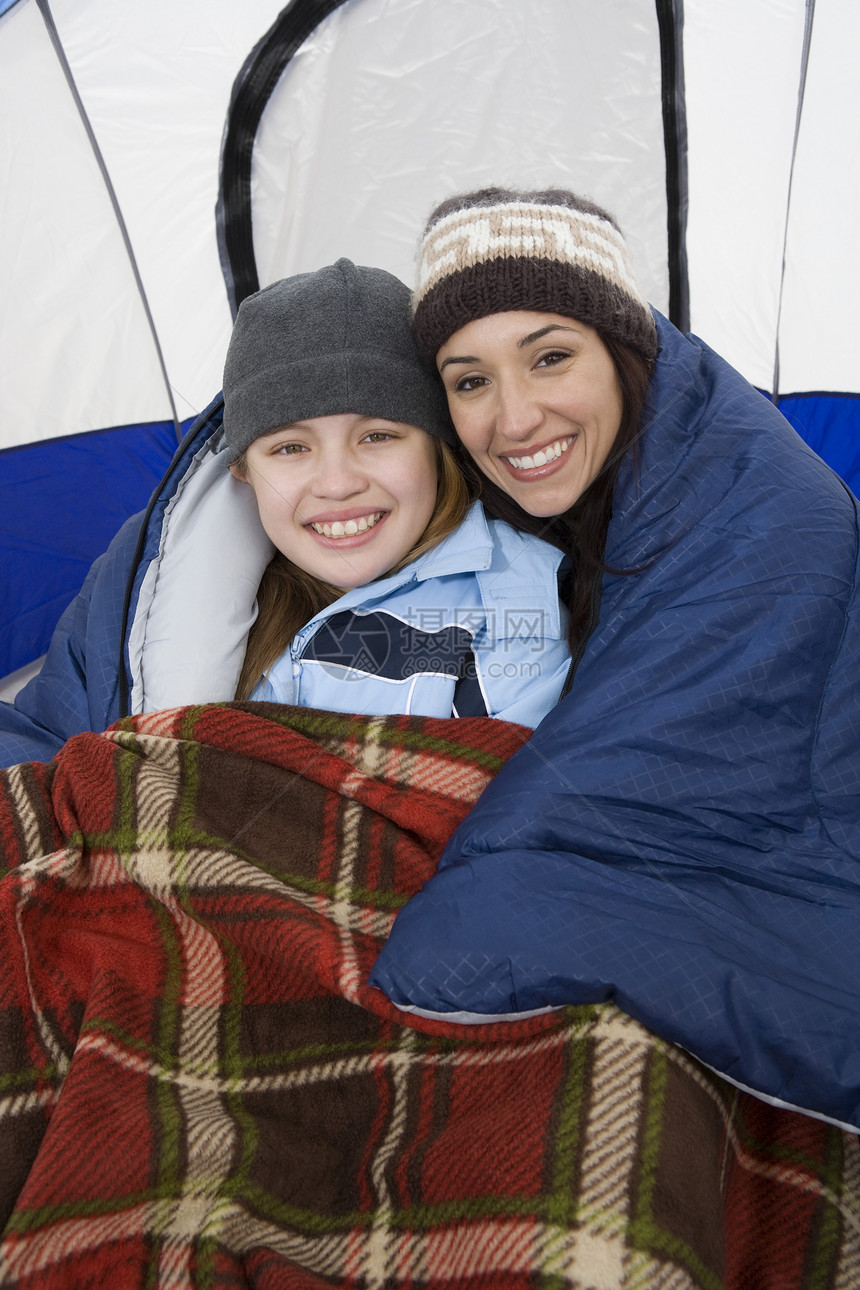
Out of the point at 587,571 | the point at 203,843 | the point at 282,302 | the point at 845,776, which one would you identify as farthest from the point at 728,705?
the point at 282,302

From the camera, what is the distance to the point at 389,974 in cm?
98

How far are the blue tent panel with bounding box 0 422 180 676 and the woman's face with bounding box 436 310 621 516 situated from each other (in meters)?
1.09

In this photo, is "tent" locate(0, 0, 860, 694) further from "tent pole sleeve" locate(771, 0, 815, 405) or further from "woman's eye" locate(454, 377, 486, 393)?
"woman's eye" locate(454, 377, 486, 393)

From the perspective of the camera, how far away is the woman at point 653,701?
3.07 feet

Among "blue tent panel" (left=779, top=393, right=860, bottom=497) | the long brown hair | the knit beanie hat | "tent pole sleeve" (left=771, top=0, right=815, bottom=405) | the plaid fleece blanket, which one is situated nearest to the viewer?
the plaid fleece blanket

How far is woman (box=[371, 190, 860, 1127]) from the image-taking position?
937mm

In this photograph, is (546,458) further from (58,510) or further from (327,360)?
(58,510)

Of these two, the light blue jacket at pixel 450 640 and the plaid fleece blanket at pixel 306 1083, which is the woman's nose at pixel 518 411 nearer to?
the light blue jacket at pixel 450 640

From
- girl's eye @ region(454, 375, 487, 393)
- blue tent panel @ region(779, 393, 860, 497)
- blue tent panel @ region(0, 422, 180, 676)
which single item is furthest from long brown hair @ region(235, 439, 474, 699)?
blue tent panel @ region(779, 393, 860, 497)

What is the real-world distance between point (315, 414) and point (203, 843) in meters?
0.58

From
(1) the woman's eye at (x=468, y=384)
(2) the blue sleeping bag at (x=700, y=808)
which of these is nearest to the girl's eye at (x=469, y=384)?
(1) the woman's eye at (x=468, y=384)

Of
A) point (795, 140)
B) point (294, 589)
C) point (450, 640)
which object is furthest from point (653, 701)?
point (795, 140)

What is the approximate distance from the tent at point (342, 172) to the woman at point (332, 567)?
2.40ft

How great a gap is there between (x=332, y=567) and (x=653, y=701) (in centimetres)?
51
